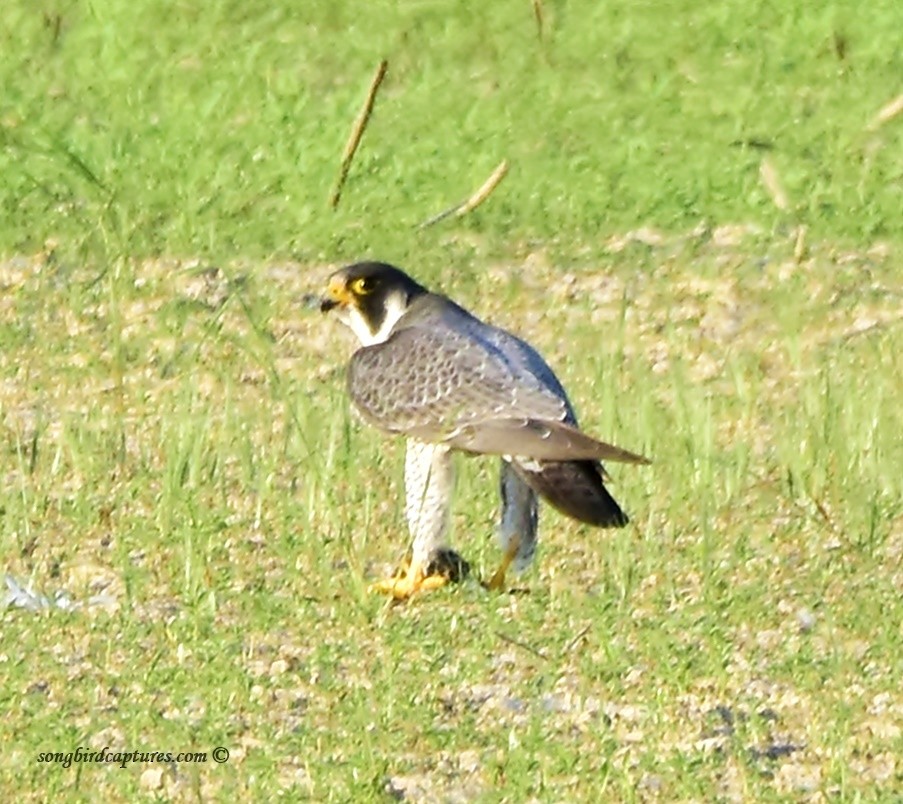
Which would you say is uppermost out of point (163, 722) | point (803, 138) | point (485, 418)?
point (803, 138)

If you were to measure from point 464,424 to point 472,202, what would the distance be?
4602mm

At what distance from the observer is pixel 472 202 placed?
11.5 meters

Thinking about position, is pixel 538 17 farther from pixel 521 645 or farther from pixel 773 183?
pixel 521 645

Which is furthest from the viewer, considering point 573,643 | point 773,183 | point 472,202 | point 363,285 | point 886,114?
point 886,114

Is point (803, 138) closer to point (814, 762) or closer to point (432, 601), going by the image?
point (432, 601)

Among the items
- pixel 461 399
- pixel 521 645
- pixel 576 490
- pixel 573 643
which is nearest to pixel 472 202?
pixel 461 399

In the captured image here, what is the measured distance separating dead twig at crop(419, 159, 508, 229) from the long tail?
15.3 feet

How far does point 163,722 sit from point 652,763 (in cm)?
107

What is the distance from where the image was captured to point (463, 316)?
24.6 ft

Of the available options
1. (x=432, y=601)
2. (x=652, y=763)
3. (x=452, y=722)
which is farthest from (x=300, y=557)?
(x=652, y=763)

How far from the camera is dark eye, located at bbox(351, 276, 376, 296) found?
25.0 feet

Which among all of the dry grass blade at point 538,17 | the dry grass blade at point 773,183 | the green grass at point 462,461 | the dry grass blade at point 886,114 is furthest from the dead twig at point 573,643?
the dry grass blade at point 538,17

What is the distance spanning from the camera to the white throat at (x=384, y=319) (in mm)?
7617

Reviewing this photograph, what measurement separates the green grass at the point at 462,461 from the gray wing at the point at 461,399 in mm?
334
